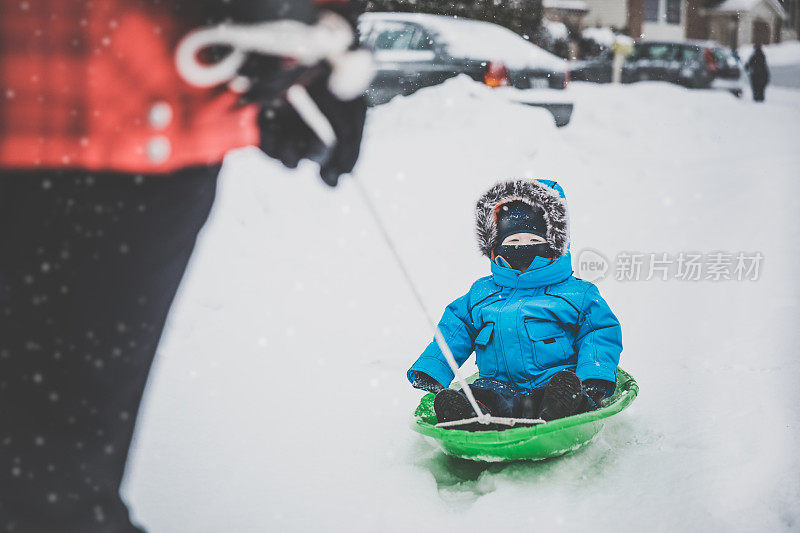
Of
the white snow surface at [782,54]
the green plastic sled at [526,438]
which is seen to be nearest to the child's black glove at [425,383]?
the green plastic sled at [526,438]

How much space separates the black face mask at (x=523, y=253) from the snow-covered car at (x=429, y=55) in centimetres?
396

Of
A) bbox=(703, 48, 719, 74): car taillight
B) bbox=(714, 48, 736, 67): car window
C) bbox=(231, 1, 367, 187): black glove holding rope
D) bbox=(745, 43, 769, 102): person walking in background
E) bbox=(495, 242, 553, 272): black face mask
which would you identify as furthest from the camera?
bbox=(745, 43, 769, 102): person walking in background

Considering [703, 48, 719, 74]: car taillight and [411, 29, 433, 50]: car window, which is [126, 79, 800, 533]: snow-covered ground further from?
[703, 48, 719, 74]: car taillight

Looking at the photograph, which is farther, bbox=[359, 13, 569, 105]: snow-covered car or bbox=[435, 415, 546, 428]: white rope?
bbox=[359, 13, 569, 105]: snow-covered car

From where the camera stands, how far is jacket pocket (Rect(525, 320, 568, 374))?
2.42m

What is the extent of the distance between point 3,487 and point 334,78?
1.00 m

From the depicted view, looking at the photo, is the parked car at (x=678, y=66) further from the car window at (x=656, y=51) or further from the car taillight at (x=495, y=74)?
the car taillight at (x=495, y=74)

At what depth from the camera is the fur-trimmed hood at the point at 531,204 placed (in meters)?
2.50

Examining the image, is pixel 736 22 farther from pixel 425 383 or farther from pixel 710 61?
pixel 425 383

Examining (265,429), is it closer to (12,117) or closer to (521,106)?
(12,117)

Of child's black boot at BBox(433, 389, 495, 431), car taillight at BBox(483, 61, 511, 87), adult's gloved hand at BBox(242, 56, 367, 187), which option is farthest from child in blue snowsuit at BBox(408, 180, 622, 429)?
car taillight at BBox(483, 61, 511, 87)

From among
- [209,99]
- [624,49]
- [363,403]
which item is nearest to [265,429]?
[363,403]

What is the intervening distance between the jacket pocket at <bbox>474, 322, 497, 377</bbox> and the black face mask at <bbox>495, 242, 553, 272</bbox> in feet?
0.76

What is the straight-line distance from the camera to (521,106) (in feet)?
21.3
